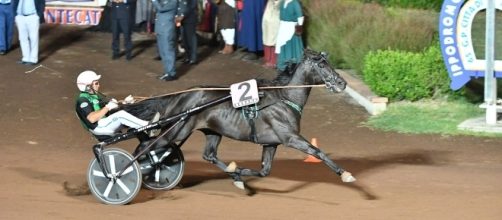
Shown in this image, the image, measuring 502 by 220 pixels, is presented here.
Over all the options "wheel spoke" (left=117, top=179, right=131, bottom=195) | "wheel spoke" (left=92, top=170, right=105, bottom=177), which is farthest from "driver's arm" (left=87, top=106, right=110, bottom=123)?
"wheel spoke" (left=117, top=179, right=131, bottom=195)

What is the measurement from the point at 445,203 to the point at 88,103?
3.89 meters

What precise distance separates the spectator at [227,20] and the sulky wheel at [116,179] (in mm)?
12400

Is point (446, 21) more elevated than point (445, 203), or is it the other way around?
point (446, 21)

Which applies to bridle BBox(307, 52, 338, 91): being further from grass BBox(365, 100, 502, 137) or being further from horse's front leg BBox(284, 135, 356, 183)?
grass BBox(365, 100, 502, 137)

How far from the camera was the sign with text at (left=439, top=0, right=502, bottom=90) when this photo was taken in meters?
17.3

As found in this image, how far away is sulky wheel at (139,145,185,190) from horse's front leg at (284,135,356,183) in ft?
4.46

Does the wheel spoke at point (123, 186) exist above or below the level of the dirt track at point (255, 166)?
above

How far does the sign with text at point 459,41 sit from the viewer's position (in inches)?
681

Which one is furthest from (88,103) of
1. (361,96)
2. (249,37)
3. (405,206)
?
(249,37)

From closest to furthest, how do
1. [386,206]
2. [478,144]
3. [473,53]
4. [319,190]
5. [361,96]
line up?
[386,206] < [319,190] < [478,144] < [473,53] < [361,96]

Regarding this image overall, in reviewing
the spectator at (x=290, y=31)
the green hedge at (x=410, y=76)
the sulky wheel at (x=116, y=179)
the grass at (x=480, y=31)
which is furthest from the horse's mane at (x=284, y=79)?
the spectator at (x=290, y=31)

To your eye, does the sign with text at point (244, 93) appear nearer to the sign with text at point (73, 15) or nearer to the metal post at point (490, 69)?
the metal post at point (490, 69)

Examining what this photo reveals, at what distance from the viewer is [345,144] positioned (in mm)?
16125

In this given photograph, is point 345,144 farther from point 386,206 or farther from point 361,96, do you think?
point 386,206
